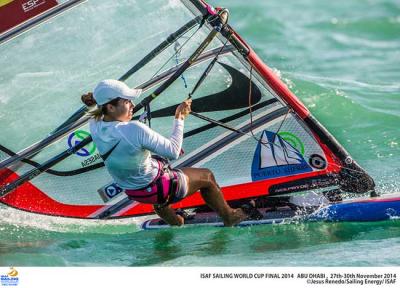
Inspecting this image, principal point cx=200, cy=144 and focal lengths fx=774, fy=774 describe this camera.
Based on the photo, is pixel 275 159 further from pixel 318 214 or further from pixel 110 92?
pixel 110 92

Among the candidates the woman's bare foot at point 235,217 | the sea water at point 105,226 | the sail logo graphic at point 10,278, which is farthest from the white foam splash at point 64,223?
the sail logo graphic at point 10,278

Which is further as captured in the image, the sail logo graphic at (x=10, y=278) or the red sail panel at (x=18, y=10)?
the red sail panel at (x=18, y=10)

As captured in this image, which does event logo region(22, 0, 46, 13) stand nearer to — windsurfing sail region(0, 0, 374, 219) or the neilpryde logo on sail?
windsurfing sail region(0, 0, 374, 219)

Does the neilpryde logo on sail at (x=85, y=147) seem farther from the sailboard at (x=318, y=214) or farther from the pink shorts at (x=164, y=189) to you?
the pink shorts at (x=164, y=189)

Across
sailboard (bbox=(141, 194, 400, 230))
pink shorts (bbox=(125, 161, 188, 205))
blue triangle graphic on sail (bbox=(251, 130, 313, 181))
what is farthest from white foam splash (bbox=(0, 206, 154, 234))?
blue triangle graphic on sail (bbox=(251, 130, 313, 181))

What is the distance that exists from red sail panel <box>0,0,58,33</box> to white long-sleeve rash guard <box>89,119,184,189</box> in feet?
3.14

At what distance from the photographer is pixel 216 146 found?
248 inches

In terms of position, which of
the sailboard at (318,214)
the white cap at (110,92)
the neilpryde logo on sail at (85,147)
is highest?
the white cap at (110,92)

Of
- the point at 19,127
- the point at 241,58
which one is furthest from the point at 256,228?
the point at 19,127

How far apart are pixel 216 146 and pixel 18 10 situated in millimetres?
1889

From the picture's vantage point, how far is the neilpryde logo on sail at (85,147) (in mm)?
6152

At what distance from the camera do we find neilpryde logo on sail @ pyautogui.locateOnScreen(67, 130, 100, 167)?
6.15 m

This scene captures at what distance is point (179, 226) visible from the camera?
633cm

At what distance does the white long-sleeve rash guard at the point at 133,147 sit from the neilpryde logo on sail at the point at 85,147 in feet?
2.61
